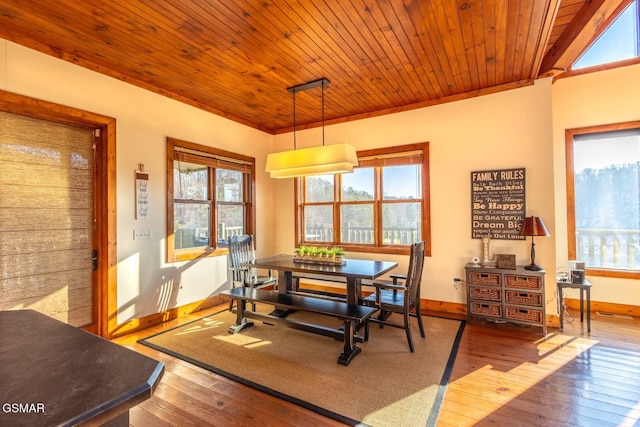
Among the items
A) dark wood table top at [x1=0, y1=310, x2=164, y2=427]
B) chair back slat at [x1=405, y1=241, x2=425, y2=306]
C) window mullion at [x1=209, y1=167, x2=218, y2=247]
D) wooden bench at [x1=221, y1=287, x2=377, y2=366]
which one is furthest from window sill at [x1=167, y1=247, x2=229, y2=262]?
dark wood table top at [x1=0, y1=310, x2=164, y2=427]

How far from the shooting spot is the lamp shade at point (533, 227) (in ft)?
11.3

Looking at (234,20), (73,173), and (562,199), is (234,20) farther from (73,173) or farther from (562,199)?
(562,199)

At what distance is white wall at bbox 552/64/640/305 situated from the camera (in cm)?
393

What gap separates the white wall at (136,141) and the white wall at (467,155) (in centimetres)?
259

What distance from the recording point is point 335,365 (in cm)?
278

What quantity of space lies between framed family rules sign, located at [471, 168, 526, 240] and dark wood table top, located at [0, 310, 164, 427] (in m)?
4.15

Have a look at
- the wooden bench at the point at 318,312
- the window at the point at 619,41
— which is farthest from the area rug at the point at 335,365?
the window at the point at 619,41

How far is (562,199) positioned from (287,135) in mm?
4434

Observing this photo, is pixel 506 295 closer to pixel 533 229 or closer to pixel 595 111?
pixel 533 229

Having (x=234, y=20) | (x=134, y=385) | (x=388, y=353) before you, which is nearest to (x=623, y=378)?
(x=388, y=353)

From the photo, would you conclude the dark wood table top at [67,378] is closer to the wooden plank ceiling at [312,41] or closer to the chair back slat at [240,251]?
the wooden plank ceiling at [312,41]

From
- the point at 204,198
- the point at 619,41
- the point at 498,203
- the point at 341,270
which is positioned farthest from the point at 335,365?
the point at 619,41

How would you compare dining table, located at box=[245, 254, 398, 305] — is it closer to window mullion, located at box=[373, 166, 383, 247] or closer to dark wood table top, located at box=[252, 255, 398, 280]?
dark wood table top, located at box=[252, 255, 398, 280]

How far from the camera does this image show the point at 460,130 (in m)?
4.27
